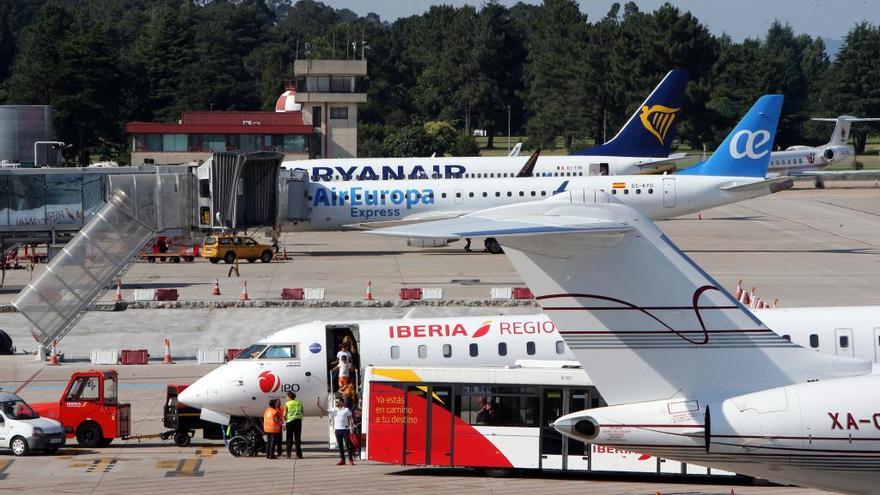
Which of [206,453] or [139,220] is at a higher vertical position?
[139,220]

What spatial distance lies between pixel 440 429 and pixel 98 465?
6358mm

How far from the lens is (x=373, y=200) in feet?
179

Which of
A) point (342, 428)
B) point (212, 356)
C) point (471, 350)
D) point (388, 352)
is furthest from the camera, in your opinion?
point (212, 356)

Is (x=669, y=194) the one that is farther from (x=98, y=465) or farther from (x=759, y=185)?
(x=98, y=465)

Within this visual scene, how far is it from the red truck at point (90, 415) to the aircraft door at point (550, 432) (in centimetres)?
889

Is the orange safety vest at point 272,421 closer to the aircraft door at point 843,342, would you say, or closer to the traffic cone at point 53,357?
the aircraft door at point 843,342

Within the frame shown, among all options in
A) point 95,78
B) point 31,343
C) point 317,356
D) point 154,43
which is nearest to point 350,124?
point 95,78

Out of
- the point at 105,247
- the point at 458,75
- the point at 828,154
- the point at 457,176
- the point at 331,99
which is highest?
the point at 458,75

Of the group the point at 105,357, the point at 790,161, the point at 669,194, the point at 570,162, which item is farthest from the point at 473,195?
the point at 790,161

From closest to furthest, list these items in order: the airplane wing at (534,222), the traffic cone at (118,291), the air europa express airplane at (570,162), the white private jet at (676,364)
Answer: the airplane wing at (534,222) → the white private jet at (676,364) → the traffic cone at (118,291) → the air europa express airplane at (570,162)

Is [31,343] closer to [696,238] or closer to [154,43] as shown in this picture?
[696,238]

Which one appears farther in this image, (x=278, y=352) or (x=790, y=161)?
(x=790, y=161)

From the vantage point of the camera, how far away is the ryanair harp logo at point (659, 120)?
68.6 metres

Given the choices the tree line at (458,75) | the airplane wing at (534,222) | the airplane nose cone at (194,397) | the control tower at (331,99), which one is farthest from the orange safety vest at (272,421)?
the tree line at (458,75)
